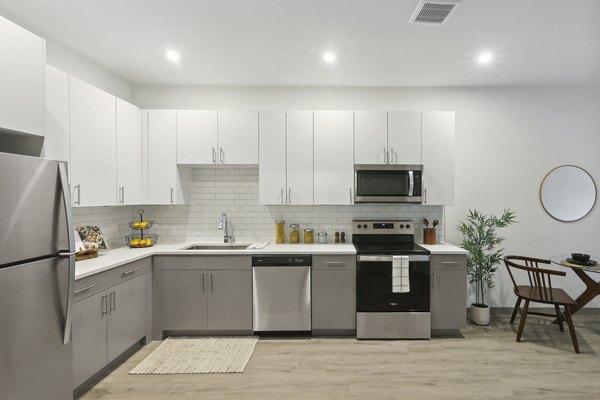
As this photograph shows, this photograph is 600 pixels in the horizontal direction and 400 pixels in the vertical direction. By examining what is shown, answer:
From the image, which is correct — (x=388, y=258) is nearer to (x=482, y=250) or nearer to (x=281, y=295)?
(x=281, y=295)

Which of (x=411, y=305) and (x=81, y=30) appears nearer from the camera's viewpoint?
(x=81, y=30)

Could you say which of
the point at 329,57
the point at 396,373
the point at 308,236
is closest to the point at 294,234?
the point at 308,236

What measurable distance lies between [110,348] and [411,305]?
278 centimetres

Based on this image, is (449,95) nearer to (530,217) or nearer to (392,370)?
(530,217)

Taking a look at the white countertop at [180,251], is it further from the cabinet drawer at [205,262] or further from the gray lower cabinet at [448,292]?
the gray lower cabinet at [448,292]

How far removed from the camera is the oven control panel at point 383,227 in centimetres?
399

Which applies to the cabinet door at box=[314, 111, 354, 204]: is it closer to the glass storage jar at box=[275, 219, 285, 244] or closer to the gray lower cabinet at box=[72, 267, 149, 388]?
the glass storage jar at box=[275, 219, 285, 244]

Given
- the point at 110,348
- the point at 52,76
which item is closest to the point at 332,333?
the point at 110,348

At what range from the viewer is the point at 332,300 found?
3498mm

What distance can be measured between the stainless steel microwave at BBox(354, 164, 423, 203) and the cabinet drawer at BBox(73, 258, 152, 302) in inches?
90.2

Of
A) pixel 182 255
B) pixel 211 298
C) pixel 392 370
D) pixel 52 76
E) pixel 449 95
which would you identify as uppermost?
pixel 449 95

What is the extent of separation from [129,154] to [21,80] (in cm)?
159

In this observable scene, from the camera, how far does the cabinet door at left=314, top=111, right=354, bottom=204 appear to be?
12.4ft

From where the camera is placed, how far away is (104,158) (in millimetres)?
3135
